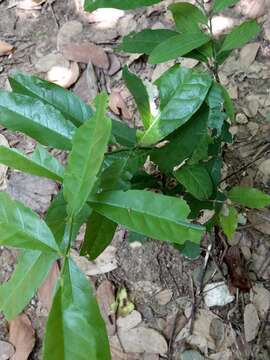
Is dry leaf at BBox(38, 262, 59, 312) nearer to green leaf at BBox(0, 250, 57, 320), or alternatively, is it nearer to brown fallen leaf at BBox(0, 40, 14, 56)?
green leaf at BBox(0, 250, 57, 320)

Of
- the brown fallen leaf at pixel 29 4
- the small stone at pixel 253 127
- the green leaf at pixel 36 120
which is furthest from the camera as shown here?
the brown fallen leaf at pixel 29 4

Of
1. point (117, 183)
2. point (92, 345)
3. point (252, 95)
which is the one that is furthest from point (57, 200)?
point (252, 95)

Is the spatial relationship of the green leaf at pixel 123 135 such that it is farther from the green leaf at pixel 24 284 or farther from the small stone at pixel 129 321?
the small stone at pixel 129 321

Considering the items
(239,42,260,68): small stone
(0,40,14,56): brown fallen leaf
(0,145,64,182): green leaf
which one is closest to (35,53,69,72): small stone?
(0,40,14,56): brown fallen leaf

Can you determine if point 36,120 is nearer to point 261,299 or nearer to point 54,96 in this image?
point 54,96

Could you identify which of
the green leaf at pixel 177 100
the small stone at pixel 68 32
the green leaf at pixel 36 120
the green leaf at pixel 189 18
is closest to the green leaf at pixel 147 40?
the green leaf at pixel 189 18
